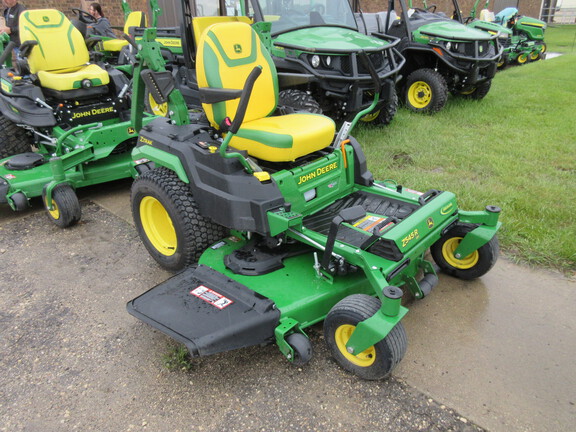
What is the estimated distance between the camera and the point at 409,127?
6164 mm

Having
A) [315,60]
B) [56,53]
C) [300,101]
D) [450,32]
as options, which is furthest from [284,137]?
[450,32]

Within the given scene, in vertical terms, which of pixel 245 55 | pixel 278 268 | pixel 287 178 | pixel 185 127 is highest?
pixel 245 55

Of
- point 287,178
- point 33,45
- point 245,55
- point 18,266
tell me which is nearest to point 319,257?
point 287,178

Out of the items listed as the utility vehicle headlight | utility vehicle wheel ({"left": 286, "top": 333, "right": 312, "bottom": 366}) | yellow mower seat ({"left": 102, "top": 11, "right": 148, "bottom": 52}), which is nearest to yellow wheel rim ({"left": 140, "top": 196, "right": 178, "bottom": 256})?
utility vehicle wheel ({"left": 286, "top": 333, "right": 312, "bottom": 366})

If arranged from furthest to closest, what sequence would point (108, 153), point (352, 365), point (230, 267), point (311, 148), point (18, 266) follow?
point (108, 153), point (18, 266), point (311, 148), point (230, 267), point (352, 365)

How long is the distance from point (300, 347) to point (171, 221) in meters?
1.26

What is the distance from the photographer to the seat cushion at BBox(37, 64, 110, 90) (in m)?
4.45

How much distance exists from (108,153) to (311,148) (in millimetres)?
2203

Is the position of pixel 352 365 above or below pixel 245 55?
below

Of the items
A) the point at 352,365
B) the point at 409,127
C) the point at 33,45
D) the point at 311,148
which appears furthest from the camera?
the point at 409,127

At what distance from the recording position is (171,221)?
2982 mm

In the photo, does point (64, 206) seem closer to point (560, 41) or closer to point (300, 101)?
point (300, 101)

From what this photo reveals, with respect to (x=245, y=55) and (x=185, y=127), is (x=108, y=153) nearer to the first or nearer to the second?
(x=185, y=127)

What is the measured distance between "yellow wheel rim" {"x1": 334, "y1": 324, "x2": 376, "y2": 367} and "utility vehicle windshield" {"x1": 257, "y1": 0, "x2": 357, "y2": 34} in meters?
4.12
